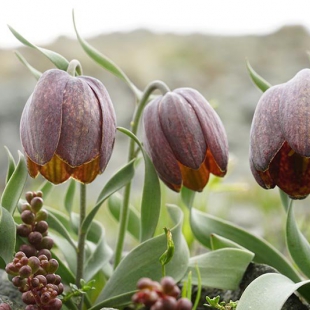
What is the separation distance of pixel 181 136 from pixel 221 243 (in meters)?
0.23

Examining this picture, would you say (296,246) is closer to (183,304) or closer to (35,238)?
(35,238)

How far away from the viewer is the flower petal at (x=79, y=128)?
0.87 m

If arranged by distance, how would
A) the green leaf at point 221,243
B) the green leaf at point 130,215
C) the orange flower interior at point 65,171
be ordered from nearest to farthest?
the orange flower interior at point 65,171, the green leaf at point 221,243, the green leaf at point 130,215

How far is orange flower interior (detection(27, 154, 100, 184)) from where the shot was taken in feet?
3.16

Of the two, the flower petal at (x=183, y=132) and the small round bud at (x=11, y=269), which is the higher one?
the flower petal at (x=183, y=132)

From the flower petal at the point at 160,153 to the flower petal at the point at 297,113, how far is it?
198mm

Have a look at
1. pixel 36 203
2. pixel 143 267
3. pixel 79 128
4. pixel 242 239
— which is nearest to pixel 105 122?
pixel 79 128

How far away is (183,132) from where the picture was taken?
98 centimetres

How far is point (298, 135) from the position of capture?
2.78 ft

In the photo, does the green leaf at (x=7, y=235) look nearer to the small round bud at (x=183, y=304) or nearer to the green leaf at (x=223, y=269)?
the green leaf at (x=223, y=269)

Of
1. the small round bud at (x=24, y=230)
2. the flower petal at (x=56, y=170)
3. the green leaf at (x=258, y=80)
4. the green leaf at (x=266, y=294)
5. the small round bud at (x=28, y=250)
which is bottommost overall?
the green leaf at (x=266, y=294)

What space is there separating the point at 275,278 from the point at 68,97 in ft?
1.30

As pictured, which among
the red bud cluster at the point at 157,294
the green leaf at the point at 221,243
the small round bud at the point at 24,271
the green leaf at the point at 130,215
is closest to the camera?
the red bud cluster at the point at 157,294

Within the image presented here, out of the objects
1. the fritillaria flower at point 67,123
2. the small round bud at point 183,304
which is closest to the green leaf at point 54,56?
the fritillaria flower at point 67,123
